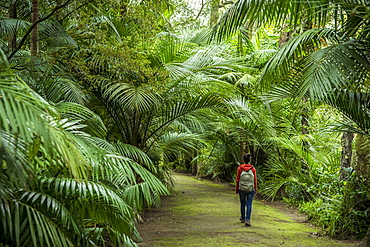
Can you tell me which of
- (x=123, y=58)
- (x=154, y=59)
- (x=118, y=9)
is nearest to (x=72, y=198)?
(x=123, y=58)

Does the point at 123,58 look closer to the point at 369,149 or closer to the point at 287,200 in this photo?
the point at 369,149

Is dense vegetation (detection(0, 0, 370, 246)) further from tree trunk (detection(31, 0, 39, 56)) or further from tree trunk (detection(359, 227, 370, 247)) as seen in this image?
tree trunk (detection(359, 227, 370, 247))

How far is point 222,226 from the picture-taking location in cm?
658

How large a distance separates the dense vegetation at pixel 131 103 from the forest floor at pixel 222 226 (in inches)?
17.4

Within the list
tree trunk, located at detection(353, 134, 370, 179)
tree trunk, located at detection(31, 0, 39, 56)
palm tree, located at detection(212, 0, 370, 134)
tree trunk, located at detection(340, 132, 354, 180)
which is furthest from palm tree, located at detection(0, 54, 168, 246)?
tree trunk, located at detection(340, 132, 354, 180)

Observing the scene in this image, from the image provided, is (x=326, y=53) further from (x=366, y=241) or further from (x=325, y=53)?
(x=366, y=241)

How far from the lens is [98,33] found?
502cm

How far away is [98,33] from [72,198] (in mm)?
2583

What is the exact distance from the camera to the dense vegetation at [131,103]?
2.57 metres

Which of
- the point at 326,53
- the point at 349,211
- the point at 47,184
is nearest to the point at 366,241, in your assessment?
the point at 349,211

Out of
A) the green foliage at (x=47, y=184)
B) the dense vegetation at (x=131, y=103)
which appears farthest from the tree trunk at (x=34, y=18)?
the green foliage at (x=47, y=184)

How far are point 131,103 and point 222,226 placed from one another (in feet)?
8.73

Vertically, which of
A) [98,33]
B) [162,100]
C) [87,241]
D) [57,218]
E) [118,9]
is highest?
[118,9]

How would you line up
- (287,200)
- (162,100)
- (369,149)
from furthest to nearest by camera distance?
(287,200) < (162,100) < (369,149)
